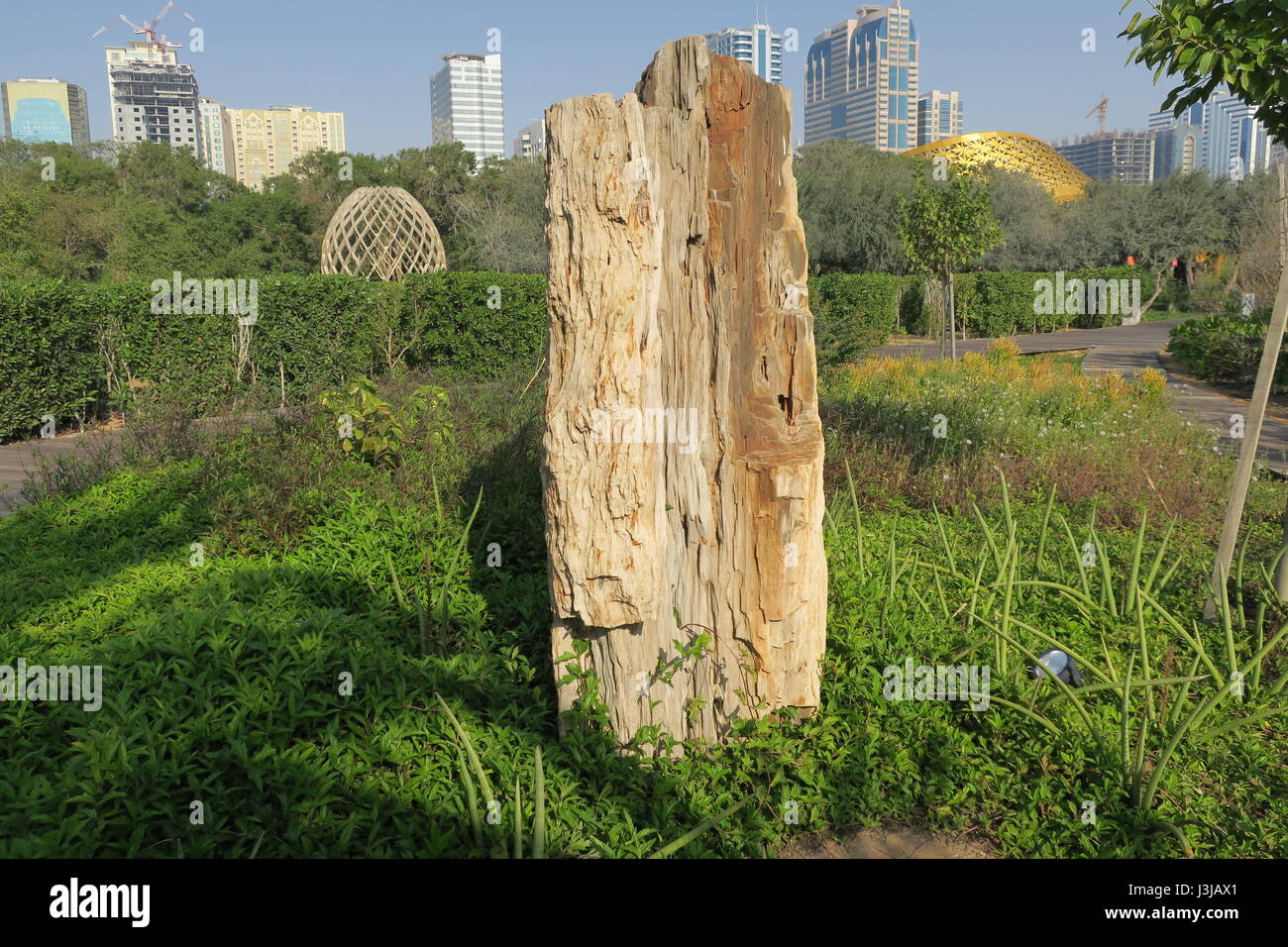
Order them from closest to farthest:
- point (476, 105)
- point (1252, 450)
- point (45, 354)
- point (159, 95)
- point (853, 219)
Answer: point (1252, 450) < point (45, 354) < point (853, 219) < point (476, 105) < point (159, 95)

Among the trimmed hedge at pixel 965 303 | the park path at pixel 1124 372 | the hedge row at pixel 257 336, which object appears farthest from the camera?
the trimmed hedge at pixel 965 303

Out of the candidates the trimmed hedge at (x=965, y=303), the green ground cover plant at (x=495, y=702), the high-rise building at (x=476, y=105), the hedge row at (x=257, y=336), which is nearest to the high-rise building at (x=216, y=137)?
the high-rise building at (x=476, y=105)

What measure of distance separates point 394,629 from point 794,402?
2.01 m

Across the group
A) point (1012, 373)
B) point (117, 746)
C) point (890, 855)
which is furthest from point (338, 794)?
point (1012, 373)

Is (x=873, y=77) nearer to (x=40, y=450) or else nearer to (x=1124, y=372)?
(x=1124, y=372)

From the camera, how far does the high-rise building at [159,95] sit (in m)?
99.5

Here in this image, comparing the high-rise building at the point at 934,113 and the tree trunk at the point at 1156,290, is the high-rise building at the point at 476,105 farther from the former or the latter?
the high-rise building at the point at 934,113

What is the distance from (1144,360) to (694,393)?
1754 cm

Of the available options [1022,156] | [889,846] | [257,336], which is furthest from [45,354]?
[1022,156]

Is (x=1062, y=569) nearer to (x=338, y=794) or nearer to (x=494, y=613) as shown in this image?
(x=494, y=613)

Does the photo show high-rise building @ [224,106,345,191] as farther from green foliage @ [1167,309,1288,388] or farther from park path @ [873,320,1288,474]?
green foliage @ [1167,309,1288,388]

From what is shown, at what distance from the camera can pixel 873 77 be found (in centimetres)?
14400

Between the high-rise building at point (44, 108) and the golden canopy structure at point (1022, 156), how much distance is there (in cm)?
11815

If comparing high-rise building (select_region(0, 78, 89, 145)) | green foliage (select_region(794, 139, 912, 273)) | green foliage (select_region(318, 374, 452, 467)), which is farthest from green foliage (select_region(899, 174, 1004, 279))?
high-rise building (select_region(0, 78, 89, 145))
